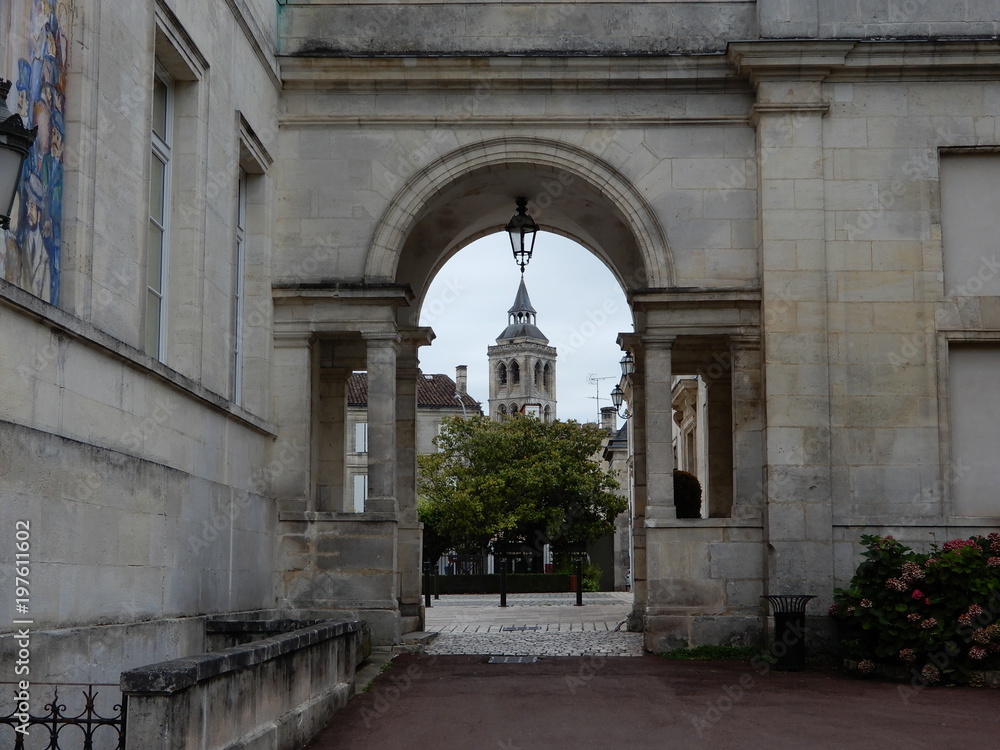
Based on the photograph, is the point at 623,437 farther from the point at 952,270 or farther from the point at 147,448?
the point at 147,448

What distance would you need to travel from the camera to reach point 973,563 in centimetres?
1152

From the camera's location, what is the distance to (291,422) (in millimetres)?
13648

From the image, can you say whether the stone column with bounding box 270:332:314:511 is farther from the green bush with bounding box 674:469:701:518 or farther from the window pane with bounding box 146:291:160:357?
the green bush with bounding box 674:469:701:518

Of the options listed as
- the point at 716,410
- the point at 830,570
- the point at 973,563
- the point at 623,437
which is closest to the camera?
the point at 973,563

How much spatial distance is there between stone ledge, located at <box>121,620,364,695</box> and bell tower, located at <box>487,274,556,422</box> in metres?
103

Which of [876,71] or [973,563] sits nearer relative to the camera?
[973,563]

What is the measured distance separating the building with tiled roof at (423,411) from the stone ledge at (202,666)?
42.6 m

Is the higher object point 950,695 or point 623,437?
point 623,437

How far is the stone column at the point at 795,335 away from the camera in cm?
1299

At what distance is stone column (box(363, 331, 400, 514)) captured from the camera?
13711 millimetres

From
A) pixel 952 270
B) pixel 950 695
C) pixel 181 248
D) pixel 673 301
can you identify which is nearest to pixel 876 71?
pixel 952 270

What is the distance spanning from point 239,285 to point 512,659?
4.76m

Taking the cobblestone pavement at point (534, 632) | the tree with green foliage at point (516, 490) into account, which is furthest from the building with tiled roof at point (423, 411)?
the cobblestone pavement at point (534, 632)

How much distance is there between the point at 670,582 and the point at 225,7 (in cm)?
712
